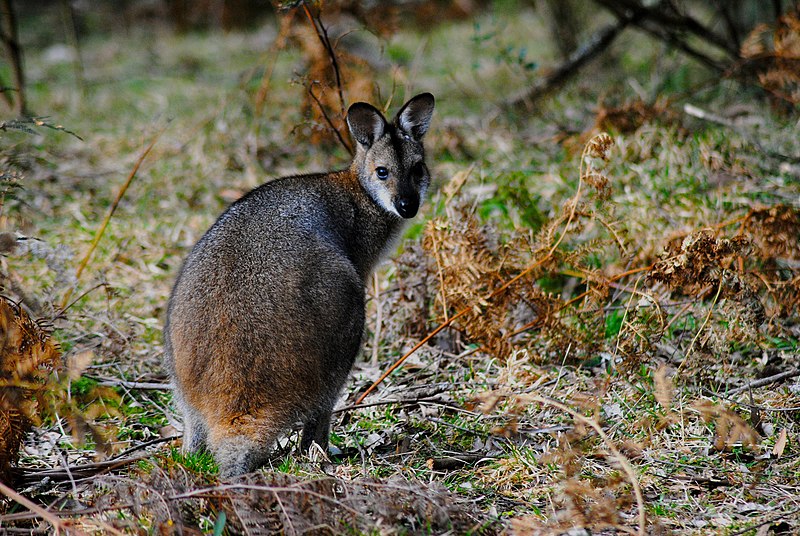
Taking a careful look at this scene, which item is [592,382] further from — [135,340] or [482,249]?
[135,340]

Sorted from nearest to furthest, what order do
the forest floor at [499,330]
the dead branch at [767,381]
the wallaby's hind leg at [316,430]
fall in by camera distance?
1. the forest floor at [499,330]
2. the wallaby's hind leg at [316,430]
3. the dead branch at [767,381]

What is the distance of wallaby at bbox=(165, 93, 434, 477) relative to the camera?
330 cm

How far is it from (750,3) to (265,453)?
893cm

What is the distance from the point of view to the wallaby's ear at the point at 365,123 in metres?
4.57

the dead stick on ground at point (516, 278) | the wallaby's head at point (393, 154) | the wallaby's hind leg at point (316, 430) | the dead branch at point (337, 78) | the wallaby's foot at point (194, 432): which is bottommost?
the wallaby's hind leg at point (316, 430)

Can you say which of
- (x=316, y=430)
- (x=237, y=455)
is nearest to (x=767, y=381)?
(x=316, y=430)

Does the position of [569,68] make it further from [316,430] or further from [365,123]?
[316,430]

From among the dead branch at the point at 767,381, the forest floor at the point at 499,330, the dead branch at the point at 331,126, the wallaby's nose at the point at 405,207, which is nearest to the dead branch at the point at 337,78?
the dead branch at the point at 331,126

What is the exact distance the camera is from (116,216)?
6762 millimetres

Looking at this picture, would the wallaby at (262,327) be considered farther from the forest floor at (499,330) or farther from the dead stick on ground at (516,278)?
the dead stick on ground at (516,278)

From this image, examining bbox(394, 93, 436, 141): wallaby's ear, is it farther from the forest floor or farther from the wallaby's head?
the forest floor

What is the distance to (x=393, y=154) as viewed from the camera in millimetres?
4703

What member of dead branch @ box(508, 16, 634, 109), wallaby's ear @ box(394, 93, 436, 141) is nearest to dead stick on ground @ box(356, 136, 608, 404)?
wallaby's ear @ box(394, 93, 436, 141)

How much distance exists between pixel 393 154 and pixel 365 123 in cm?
25
